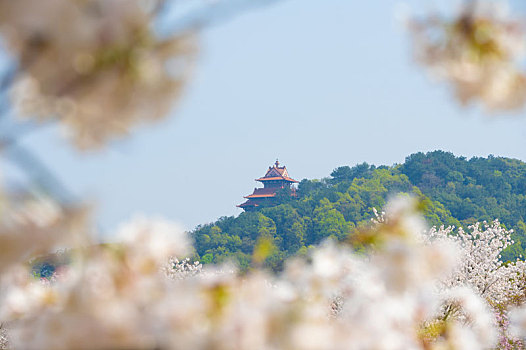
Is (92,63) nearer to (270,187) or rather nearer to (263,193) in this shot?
(263,193)

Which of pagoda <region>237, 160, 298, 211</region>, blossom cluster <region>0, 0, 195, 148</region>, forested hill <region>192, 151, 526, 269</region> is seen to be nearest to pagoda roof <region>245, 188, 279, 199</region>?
pagoda <region>237, 160, 298, 211</region>

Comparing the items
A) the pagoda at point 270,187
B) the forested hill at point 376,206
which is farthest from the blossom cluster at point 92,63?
the pagoda at point 270,187

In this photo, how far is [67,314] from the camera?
0.48 meters

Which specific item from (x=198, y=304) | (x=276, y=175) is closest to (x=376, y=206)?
(x=276, y=175)

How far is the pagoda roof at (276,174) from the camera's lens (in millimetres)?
38188

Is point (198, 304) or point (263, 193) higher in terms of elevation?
point (263, 193)

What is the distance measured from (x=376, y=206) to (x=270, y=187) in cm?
915

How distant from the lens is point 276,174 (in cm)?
3844

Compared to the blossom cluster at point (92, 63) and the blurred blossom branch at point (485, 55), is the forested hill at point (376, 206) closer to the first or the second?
the blurred blossom branch at point (485, 55)

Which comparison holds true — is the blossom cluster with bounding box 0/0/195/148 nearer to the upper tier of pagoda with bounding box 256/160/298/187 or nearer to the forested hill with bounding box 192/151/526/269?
the forested hill with bounding box 192/151/526/269

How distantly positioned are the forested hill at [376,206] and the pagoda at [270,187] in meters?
1.32

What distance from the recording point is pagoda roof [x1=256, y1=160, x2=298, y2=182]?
3819 centimetres

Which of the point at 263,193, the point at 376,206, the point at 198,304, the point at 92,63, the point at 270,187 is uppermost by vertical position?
the point at 270,187

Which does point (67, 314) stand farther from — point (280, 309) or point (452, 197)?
point (452, 197)
